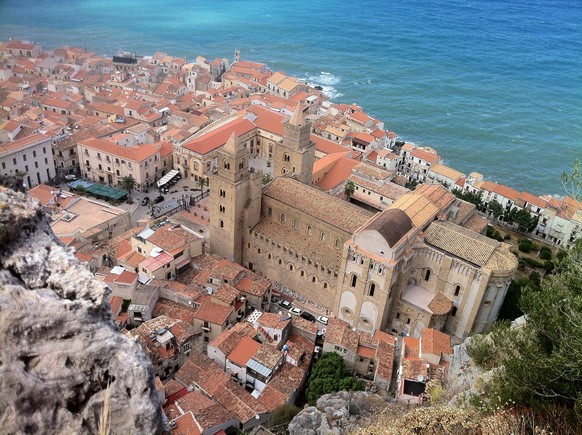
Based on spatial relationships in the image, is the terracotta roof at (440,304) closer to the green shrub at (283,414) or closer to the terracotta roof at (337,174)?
the green shrub at (283,414)

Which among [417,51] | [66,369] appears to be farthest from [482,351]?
[417,51]

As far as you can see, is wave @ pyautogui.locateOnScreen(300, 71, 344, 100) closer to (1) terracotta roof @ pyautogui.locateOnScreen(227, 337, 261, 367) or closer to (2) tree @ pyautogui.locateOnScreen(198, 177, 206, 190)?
(2) tree @ pyautogui.locateOnScreen(198, 177, 206, 190)

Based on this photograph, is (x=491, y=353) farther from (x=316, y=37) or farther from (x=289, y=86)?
(x=316, y=37)

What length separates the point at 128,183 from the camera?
50.8 m

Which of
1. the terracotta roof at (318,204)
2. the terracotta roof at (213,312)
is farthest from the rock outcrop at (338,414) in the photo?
the terracotta roof at (318,204)

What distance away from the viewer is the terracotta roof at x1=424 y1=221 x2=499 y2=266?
104 feet

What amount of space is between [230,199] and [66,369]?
30053 millimetres


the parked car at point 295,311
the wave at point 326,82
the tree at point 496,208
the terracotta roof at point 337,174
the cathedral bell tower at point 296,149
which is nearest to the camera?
the parked car at point 295,311

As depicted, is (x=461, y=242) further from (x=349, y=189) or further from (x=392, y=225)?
(x=349, y=189)

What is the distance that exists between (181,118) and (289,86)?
73.5 feet

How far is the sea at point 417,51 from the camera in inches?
3169

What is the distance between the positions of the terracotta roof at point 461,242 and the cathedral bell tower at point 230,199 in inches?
533

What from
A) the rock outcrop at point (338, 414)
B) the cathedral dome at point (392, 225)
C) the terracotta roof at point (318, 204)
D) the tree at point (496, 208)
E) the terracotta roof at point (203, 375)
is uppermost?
the cathedral dome at point (392, 225)

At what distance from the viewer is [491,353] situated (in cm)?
2227
